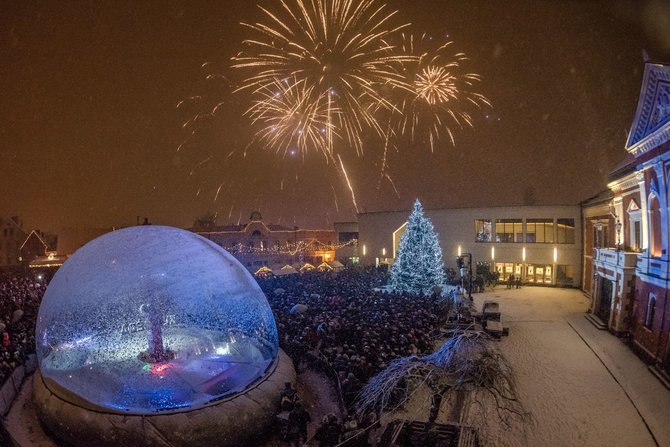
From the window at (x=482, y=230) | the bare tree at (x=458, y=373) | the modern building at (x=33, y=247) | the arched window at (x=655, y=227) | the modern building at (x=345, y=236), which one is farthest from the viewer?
the modern building at (x=345, y=236)

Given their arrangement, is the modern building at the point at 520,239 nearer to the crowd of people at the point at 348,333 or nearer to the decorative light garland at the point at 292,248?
the crowd of people at the point at 348,333

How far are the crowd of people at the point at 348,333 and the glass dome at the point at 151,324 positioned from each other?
6.10 feet

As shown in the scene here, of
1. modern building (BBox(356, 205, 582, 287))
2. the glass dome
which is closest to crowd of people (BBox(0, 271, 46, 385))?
the glass dome

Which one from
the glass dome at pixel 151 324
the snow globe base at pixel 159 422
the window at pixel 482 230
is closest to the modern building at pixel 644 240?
the snow globe base at pixel 159 422

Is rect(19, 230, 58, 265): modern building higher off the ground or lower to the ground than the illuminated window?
lower

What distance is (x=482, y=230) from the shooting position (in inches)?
1319

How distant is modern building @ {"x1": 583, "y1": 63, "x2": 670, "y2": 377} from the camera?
12742 millimetres

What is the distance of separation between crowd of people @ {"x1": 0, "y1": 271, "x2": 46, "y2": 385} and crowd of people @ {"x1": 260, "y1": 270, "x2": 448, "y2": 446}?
809 cm

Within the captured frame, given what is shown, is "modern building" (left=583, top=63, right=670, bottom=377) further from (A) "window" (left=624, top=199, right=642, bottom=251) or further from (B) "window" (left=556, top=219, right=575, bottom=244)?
(B) "window" (left=556, top=219, right=575, bottom=244)

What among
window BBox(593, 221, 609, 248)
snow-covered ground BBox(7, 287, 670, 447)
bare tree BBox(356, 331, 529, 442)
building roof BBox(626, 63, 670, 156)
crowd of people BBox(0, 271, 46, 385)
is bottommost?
snow-covered ground BBox(7, 287, 670, 447)

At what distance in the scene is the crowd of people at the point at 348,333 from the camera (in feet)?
33.9

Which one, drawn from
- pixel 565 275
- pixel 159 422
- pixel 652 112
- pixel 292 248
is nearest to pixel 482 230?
pixel 565 275

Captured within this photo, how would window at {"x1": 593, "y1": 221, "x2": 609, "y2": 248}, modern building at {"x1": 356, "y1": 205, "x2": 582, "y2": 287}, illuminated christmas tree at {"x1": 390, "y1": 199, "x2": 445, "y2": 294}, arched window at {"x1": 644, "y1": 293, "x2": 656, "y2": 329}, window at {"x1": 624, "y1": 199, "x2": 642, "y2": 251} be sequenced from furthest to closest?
modern building at {"x1": 356, "y1": 205, "x2": 582, "y2": 287} → illuminated christmas tree at {"x1": 390, "y1": 199, "x2": 445, "y2": 294} → window at {"x1": 593, "y1": 221, "x2": 609, "y2": 248} → window at {"x1": 624, "y1": 199, "x2": 642, "y2": 251} → arched window at {"x1": 644, "y1": 293, "x2": 656, "y2": 329}

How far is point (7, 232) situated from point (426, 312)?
51564 millimetres
